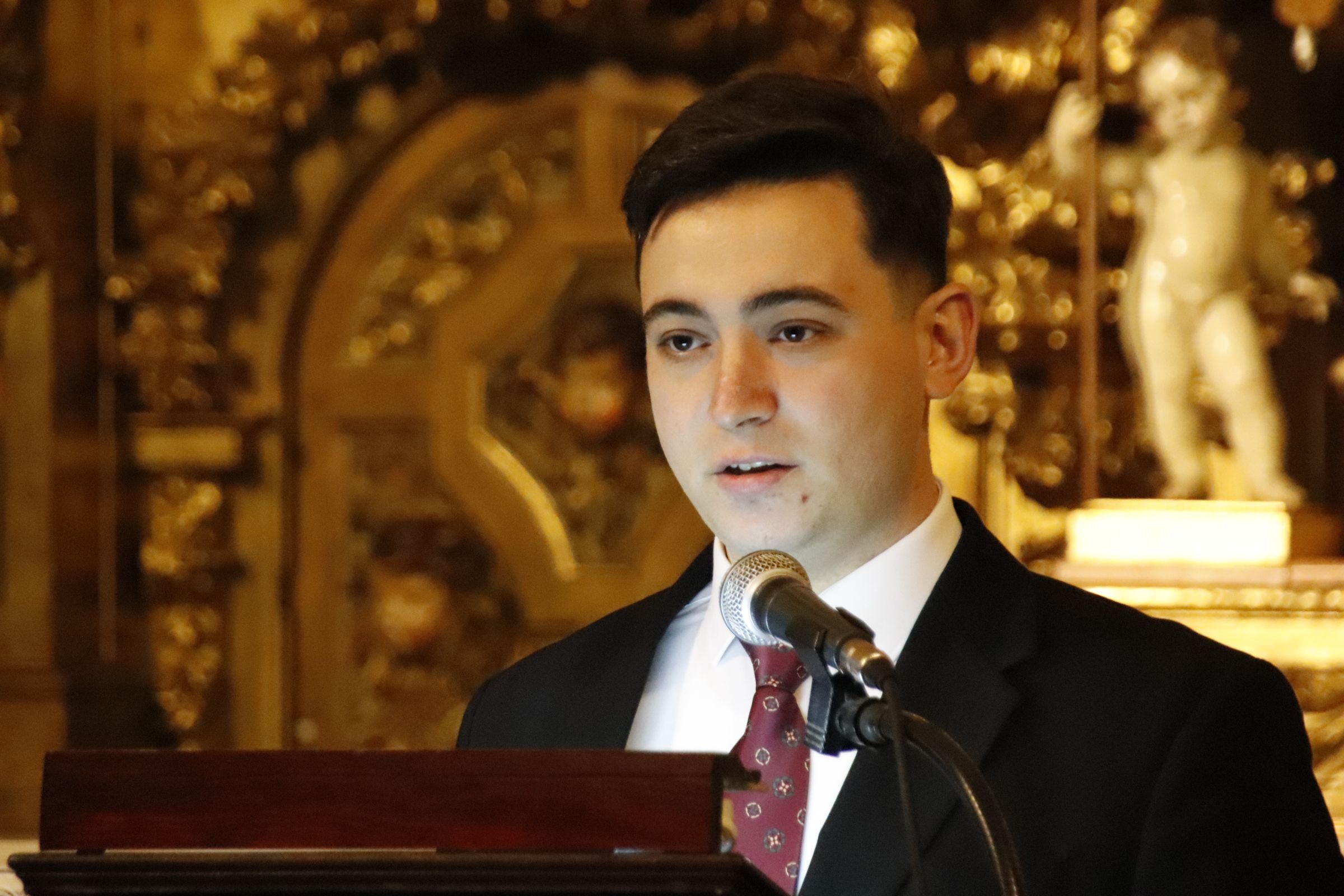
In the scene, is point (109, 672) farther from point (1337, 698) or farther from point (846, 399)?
point (846, 399)

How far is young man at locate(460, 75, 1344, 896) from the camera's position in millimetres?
1689

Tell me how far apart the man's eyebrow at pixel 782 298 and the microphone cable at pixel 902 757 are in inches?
23.4

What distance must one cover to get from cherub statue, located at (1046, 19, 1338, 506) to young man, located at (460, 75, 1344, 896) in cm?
235

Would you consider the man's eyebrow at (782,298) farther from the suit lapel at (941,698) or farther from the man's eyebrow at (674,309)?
the suit lapel at (941,698)

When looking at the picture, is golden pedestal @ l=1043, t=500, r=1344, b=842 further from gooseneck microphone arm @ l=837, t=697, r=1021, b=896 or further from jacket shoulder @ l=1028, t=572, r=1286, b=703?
gooseneck microphone arm @ l=837, t=697, r=1021, b=896

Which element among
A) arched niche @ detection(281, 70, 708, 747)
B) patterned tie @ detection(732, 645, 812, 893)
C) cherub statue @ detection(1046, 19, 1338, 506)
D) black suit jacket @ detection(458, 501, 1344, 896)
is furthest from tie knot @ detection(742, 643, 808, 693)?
arched niche @ detection(281, 70, 708, 747)

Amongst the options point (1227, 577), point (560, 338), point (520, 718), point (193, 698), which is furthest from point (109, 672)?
point (520, 718)

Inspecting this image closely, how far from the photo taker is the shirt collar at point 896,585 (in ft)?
6.20

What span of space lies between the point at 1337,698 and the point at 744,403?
2.75m

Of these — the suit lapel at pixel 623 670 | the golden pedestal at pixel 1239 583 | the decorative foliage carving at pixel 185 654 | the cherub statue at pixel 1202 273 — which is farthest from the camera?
the decorative foliage carving at pixel 185 654

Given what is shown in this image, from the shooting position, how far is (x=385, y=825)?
47.7 inches

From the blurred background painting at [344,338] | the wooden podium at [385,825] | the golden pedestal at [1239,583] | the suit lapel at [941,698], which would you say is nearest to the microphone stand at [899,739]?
the wooden podium at [385,825]

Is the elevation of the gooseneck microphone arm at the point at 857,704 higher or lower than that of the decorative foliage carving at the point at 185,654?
higher

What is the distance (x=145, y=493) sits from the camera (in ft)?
16.1
